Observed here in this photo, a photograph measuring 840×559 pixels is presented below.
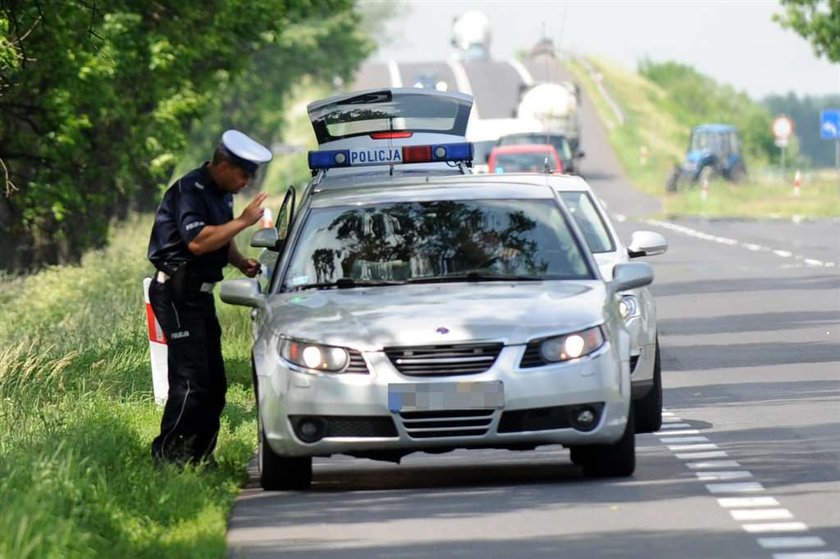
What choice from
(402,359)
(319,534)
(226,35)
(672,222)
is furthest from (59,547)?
(672,222)

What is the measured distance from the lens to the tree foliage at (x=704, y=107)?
402ft

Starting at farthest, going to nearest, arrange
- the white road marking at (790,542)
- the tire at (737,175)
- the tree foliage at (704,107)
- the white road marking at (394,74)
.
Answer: the tree foliage at (704,107) < the white road marking at (394,74) < the tire at (737,175) < the white road marking at (790,542)

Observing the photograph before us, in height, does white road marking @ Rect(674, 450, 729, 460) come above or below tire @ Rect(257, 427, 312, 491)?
below

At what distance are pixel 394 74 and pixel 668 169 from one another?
31.1 metres

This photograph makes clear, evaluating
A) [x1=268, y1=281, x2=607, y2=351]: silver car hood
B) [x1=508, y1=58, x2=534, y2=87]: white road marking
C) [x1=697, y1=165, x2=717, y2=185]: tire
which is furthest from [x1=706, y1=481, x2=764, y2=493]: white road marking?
[x1=508, y1=58, x2=534, y2=87]: white road marking

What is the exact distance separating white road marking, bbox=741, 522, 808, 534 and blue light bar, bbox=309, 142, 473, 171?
628cm

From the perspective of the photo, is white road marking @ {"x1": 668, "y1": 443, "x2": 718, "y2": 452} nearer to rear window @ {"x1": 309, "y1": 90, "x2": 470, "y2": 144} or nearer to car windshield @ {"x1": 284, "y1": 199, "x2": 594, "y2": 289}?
car windshield @ {"x1": 284, "y1": 199, "x2": 594, "y2": 289}

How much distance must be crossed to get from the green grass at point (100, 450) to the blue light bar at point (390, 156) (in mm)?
1785

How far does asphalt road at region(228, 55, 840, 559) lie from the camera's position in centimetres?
945

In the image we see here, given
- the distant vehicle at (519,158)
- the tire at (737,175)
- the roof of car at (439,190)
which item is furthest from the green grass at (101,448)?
the tire at (737,175)

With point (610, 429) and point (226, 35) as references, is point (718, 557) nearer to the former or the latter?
point (610, 429)

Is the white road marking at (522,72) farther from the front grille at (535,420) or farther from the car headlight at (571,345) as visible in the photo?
the front grille at (535,420)

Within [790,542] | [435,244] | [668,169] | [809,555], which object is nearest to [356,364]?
[435,244]

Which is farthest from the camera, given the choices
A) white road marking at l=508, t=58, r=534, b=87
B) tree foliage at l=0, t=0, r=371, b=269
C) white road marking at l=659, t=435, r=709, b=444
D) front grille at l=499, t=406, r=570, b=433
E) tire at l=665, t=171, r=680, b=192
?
white road marking at l=508, t=58, r=534, b=87
